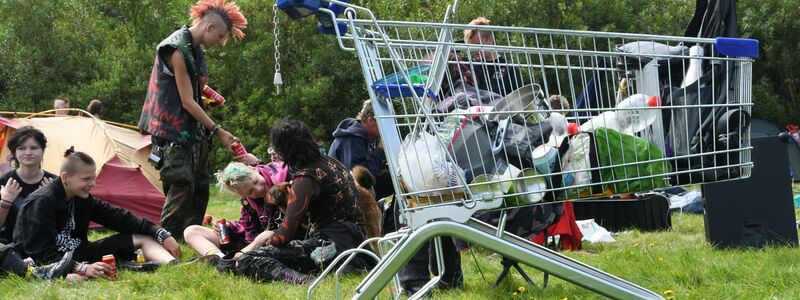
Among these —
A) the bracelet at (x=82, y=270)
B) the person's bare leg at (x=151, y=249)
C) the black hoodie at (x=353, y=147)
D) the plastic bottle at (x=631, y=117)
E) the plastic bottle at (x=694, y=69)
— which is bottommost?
the person's bare leg at (x=151, y=249)

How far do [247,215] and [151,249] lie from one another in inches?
24.5

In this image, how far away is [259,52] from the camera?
46.0 feet

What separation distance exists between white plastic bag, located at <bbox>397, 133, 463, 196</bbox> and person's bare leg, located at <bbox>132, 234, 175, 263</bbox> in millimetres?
2742

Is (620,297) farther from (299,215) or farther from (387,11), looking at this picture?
(387,11)

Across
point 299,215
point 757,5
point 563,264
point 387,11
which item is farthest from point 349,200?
point 757,5

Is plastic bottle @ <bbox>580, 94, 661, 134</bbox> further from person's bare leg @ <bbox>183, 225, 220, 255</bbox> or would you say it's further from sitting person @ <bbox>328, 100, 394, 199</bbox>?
person's bare leg @ <bbox>183, 225, 220, 255</bbox>

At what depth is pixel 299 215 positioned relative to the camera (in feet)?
15.5

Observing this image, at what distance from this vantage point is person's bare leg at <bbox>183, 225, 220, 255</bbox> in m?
5.49

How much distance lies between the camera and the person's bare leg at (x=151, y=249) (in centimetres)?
539

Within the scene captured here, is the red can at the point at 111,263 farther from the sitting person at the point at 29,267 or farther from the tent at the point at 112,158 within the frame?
the tent at the point at 112,158

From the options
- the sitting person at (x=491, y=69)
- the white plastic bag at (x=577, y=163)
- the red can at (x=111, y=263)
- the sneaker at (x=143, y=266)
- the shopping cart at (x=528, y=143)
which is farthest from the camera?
the sneaker at (x=143, y=266)

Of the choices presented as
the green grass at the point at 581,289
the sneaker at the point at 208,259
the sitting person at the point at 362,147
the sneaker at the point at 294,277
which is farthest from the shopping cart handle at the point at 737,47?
the sneaker at the point at 208,259

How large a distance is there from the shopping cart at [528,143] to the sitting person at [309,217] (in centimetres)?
139

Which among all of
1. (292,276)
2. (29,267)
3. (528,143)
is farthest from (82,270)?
(528,143)
